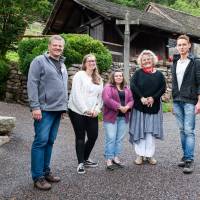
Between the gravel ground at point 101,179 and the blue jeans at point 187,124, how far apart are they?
12.4 inches

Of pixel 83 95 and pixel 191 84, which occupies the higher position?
pixel 191 84

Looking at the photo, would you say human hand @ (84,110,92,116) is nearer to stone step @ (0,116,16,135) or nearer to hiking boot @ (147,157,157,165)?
hiking boot @ (147,157,157,165)

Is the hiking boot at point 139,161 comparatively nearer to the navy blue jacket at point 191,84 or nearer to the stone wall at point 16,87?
the navy blue jacket at point 191,84

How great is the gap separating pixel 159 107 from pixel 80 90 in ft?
4.37

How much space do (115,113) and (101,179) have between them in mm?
1123

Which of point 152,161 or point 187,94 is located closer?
point 187,94

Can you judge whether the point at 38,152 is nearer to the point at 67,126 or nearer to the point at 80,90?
the point at 80,90

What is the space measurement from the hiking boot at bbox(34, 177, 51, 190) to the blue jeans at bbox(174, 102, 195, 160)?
2.20 m

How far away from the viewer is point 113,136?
21.3ft

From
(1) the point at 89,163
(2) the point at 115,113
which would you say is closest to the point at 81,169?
(1) the point at 89,163

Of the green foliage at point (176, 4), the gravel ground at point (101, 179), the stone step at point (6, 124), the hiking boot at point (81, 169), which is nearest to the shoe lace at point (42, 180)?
the gravel ground at point (101, 179)

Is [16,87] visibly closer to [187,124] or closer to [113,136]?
[113,136]

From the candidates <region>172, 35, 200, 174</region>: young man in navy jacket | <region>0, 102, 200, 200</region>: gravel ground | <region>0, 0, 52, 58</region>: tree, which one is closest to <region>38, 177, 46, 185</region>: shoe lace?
<region>0, 102, 200, 200</region>: gravel ground

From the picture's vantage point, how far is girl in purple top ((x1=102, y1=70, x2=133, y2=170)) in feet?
21.1
